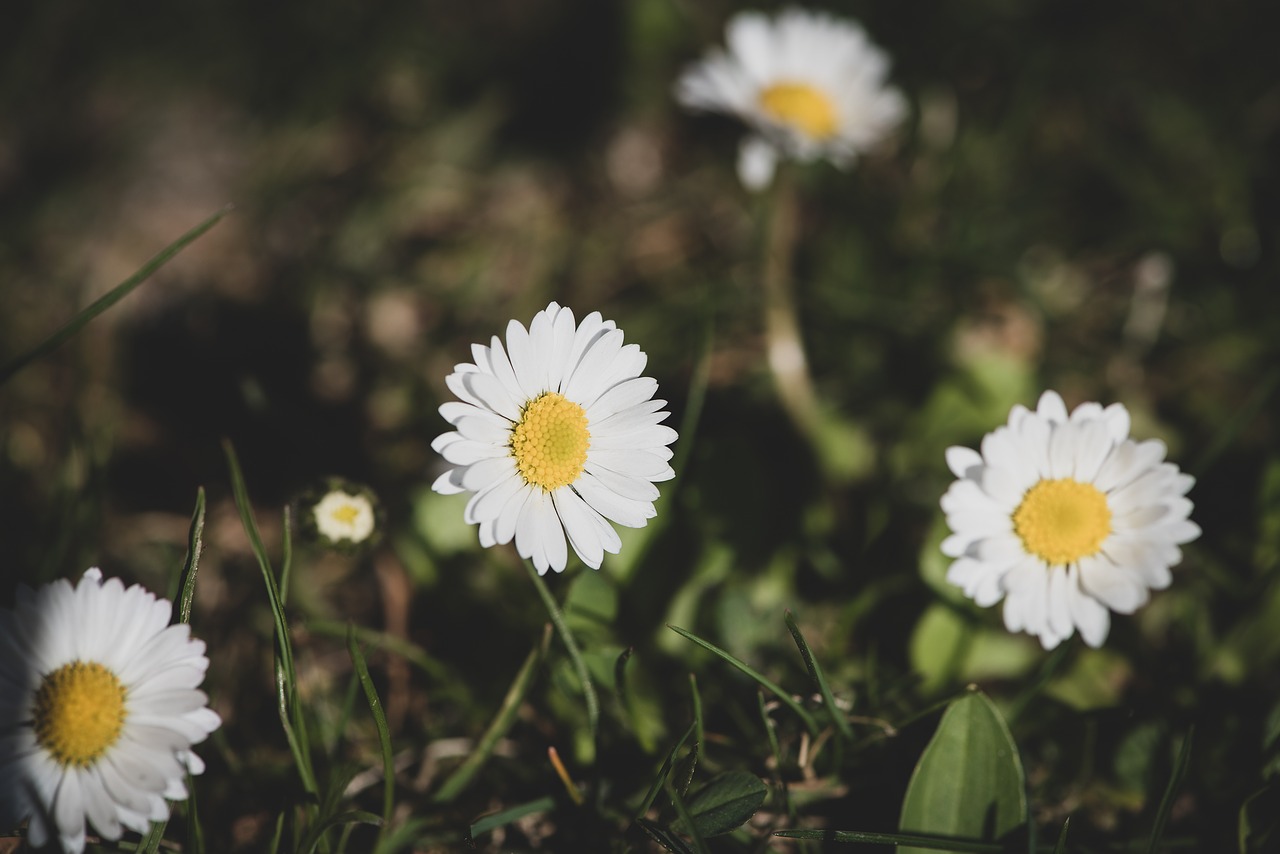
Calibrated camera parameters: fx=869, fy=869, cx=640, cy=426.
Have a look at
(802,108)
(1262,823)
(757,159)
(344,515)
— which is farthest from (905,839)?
(802,108)

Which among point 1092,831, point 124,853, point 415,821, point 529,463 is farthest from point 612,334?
point 1092,831

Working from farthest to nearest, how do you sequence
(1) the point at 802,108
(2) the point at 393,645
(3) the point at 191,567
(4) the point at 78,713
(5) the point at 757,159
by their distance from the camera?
1. (1) the point at 802,108
2. (5) the point at 757,159
3. (2) the point at 393,645
4. (3) the point at 191,567
5. (4) the point at 78,713

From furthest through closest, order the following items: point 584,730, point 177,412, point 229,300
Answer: point 229,300 < point 177,412 < point 584,730

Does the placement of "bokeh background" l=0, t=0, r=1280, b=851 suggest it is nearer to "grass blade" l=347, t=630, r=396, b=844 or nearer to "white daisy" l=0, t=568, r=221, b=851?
"grass blade" l=347, t=630, r=396, b=844

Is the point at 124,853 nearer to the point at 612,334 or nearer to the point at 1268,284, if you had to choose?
the point at 612,334

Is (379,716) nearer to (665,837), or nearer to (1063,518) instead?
(665,837)

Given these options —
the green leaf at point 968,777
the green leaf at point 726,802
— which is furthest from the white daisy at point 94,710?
the green leaf at point 968,777

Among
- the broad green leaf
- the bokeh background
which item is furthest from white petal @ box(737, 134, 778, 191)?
the broad green leaf
